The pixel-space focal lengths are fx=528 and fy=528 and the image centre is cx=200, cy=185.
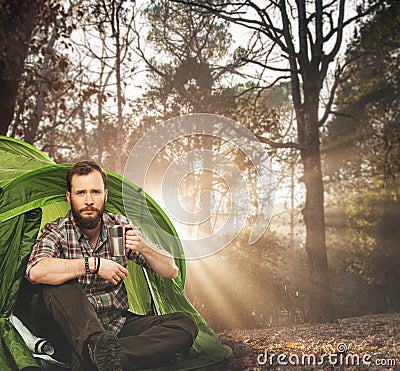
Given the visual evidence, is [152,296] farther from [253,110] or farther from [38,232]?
[253,110]

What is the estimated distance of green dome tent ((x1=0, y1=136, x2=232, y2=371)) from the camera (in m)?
3.21

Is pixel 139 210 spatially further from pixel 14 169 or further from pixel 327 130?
pixel 327 130

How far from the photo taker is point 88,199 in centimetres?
315

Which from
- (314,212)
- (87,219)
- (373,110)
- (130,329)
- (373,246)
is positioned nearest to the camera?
(87,219)

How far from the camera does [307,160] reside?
338 inches

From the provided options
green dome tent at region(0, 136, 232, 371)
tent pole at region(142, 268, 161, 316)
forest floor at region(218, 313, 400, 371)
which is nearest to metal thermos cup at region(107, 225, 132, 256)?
green dome tent at region(0, 136, 232, 371)

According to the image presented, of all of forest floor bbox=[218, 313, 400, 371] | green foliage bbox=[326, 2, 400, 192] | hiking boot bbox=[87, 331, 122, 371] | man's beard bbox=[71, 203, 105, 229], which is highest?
green foliage bbox=[326, 2, 400, 192]

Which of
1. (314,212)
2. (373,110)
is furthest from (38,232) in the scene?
(373,110)

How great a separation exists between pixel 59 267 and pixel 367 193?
12.5 metres

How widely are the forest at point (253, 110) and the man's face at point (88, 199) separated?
3703 mm

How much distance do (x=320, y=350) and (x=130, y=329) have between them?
1911mm

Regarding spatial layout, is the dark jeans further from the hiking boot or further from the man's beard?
the man's beard

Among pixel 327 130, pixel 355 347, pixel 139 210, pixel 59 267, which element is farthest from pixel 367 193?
pixel 59 267

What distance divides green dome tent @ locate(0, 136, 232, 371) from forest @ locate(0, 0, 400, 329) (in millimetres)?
3148
